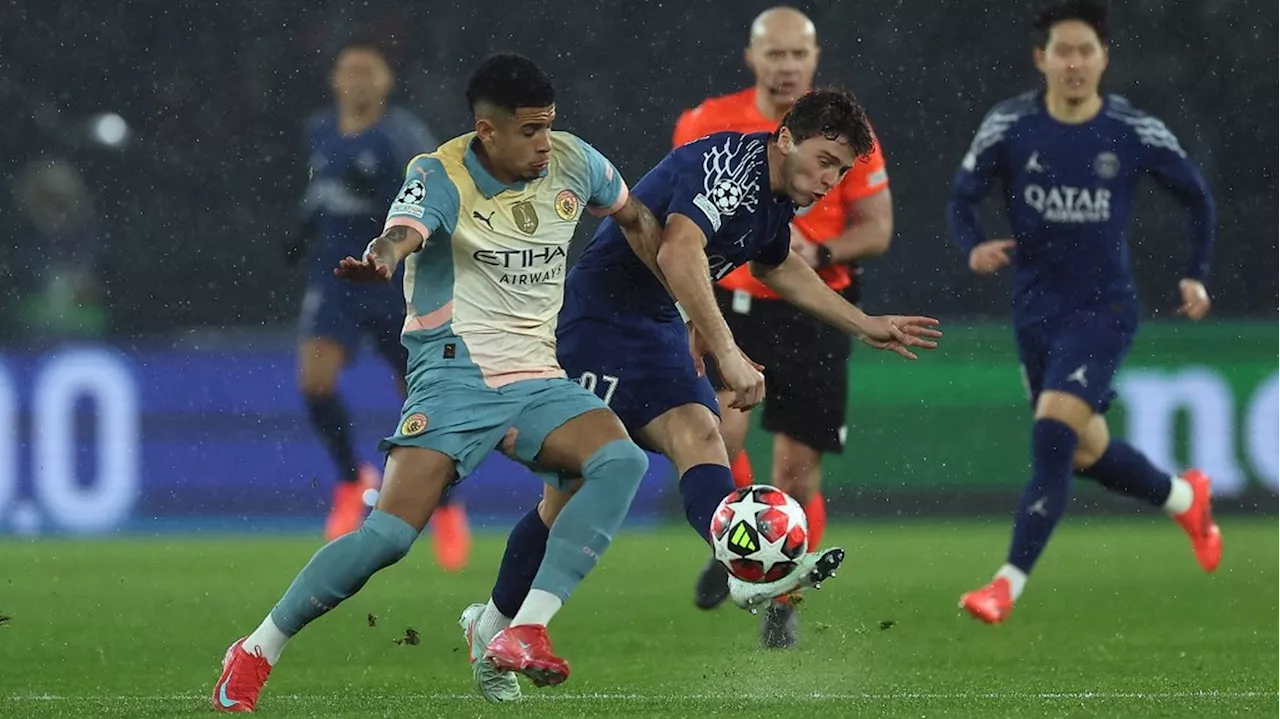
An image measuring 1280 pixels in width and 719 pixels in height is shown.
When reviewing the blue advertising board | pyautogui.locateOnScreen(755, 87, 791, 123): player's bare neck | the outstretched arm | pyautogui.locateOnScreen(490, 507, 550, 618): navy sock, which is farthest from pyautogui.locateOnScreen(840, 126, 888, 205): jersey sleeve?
the blue advertising board

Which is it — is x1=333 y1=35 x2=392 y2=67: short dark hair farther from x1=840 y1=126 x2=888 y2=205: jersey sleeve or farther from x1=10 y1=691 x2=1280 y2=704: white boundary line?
x1=10 y1=691 x2=1280 y2=704: white boundary line

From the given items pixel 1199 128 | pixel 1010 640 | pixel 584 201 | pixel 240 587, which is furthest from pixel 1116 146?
pixel 1199 128

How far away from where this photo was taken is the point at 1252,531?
38.2 feet

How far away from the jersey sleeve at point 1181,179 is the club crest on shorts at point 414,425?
375 centimetres

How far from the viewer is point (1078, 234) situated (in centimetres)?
807

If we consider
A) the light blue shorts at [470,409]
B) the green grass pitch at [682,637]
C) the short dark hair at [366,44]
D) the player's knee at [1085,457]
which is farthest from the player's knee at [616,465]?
the short dark hair at [366,44]

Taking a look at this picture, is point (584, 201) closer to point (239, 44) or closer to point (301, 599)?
point (301, 599)

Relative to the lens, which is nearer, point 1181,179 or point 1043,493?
point 1043,493

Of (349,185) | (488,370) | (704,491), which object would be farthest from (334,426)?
(488,370)

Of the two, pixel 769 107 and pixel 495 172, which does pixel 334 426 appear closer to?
pixel 769 107

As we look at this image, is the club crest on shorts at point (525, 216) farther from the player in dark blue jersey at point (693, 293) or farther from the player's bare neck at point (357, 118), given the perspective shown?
the player's bare neck at point (357, 118)

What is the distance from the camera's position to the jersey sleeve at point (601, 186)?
566cm

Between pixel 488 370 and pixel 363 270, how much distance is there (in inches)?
29.5

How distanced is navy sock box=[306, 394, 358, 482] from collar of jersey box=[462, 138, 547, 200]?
4.36m
